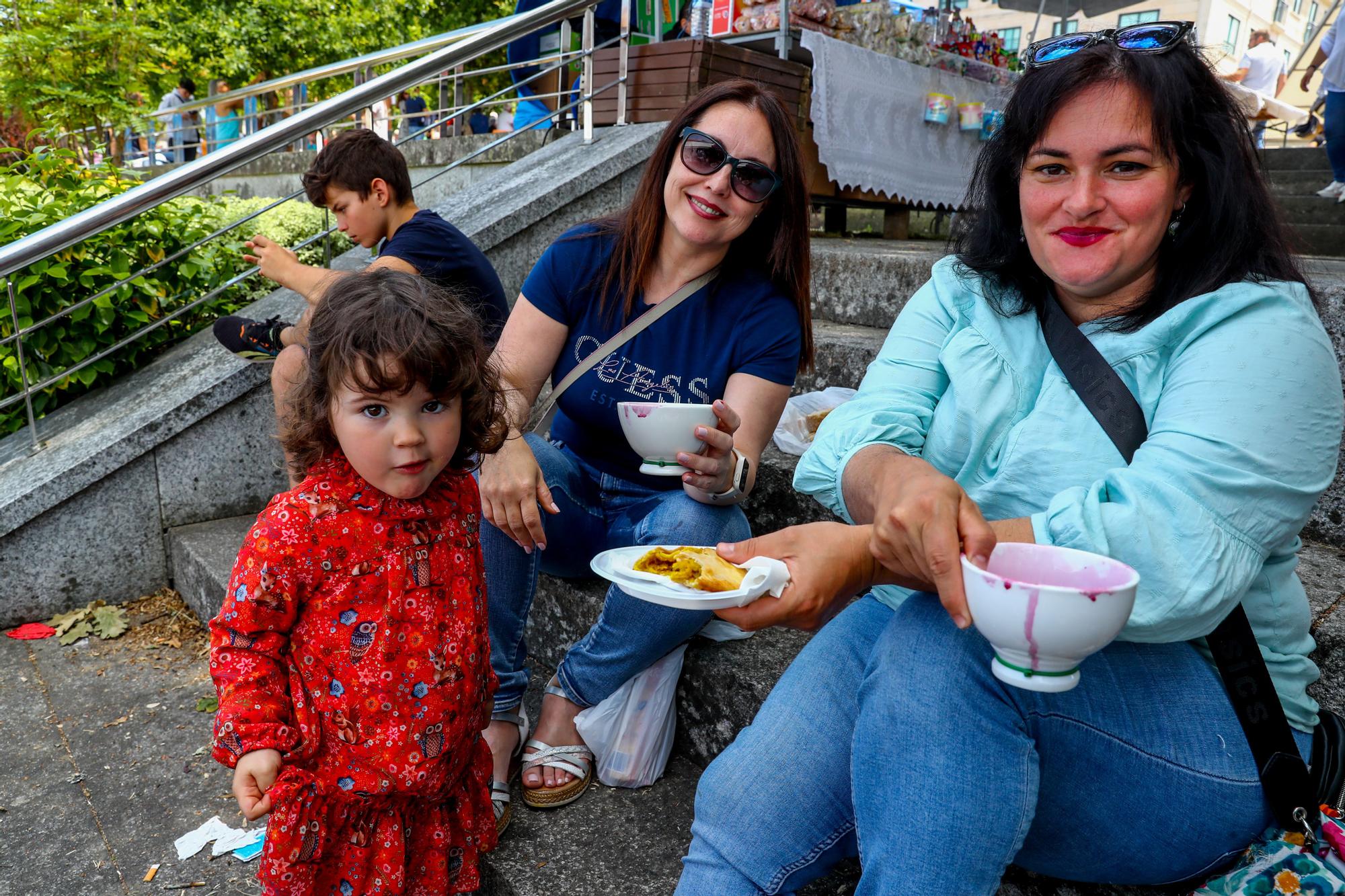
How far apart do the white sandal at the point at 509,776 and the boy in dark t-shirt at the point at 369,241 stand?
63.5 inches

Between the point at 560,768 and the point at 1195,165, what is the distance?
1.76 m

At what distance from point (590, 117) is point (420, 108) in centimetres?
1170

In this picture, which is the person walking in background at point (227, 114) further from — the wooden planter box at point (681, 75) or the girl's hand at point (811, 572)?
the girl's hand at point (811, 572)

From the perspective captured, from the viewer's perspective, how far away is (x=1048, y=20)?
82.3 ft

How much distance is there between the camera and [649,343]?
94.7 inches

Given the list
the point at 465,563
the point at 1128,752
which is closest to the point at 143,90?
the point at 465,563

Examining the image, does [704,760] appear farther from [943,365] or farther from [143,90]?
[143,90]

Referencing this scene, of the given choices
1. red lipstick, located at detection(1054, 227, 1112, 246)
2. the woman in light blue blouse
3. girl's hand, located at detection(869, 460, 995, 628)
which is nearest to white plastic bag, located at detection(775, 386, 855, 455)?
the woman in light blue blouse

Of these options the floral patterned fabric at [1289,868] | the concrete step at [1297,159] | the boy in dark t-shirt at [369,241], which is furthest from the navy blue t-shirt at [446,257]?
the concrete step at [1297,159]

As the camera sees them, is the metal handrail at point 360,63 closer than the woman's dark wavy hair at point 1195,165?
No

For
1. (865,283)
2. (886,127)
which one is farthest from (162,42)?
(865,283)

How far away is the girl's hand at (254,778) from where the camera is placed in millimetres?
1501

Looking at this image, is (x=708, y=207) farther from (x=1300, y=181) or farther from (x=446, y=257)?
(x=1300, y=181)

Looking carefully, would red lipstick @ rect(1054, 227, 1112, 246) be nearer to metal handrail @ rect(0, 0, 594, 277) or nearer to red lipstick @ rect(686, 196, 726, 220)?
red lipstick @ rect(686, 196, 726, 220)
